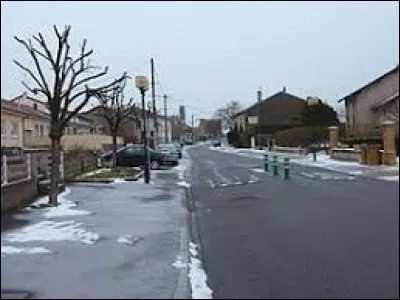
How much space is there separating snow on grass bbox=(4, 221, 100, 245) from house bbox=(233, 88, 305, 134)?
3193 inches

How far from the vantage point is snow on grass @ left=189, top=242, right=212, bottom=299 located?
7.59 m

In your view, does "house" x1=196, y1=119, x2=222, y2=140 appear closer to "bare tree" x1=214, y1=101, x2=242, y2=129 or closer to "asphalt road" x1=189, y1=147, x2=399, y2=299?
"bare tree" x1=214, y1=101, x2=242, y2=129

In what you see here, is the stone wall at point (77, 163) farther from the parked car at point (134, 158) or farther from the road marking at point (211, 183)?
the road marking at point (211, 183)

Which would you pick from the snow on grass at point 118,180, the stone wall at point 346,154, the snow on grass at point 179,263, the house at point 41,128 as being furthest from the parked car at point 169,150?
the snow on grass at point 179,263

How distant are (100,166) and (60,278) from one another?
3064 cm

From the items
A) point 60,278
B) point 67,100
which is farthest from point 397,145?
point 60,278

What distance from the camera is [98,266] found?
818cm

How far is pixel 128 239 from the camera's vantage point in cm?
1066

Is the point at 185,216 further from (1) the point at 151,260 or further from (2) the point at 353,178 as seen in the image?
(2) the point at 353,178

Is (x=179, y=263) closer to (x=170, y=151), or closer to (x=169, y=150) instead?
(x=170, y=151)

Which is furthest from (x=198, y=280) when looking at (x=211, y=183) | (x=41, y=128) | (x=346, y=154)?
(x=346, y=154)

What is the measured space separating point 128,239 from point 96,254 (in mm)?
1748

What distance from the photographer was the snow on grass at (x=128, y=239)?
10.3 m

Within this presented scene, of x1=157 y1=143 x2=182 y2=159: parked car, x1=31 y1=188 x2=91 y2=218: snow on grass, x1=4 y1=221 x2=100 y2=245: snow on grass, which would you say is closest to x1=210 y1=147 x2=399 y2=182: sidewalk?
x1=31 y1=188 x2=91 y2=218: snow on grass
